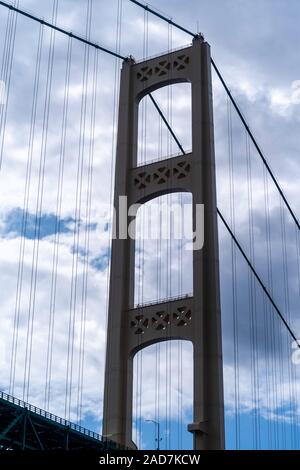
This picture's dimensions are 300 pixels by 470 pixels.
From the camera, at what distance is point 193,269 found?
48.3m

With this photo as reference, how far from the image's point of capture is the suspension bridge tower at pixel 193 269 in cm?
4616

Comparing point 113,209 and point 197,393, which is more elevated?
point 113,209

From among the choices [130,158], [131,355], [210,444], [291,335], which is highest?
[130,158]

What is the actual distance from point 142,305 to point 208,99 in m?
11.0

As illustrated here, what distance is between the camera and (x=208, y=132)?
170 feet

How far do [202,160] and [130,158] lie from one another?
4436 millimetres

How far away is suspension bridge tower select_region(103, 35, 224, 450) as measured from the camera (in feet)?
151

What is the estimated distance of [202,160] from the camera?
50875 millimetres

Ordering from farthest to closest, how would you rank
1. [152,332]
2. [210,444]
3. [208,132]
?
[208,132] → [152,332] → [210,444]

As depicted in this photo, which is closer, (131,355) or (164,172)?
(131,355)

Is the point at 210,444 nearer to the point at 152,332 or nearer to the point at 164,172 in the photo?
the point at 152,332

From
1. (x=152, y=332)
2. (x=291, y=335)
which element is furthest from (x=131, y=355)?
(x=291, y=335)
